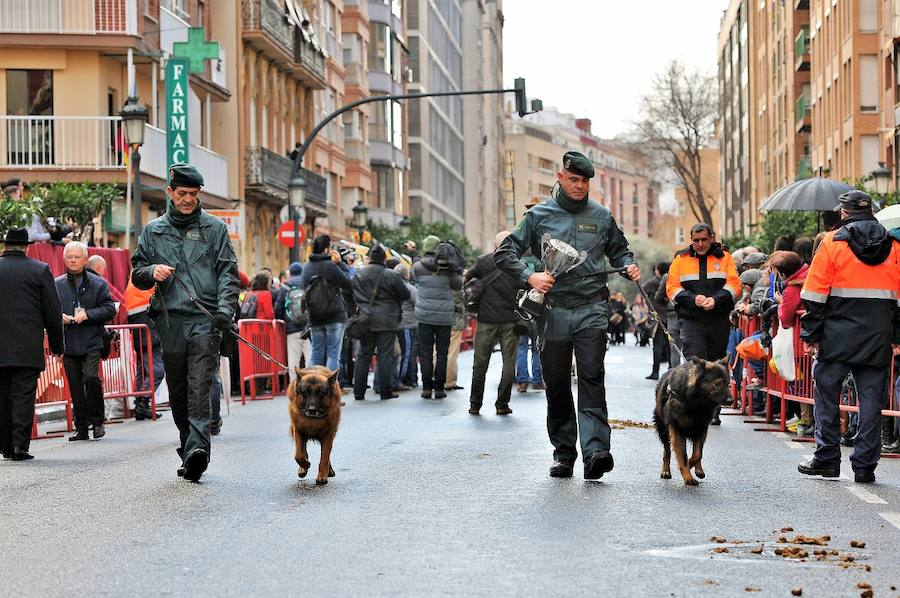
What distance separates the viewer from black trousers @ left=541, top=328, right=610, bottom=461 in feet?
35.8

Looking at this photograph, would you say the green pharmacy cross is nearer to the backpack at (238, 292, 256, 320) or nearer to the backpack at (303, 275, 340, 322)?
the backpack at (238, 292, 256, 320)

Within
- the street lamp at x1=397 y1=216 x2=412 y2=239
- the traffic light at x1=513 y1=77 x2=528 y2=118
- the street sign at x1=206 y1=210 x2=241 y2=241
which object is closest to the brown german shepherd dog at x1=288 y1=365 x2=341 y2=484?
the street sign at x1=206 y1=210 x2=241 y2=241

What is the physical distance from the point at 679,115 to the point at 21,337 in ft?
236

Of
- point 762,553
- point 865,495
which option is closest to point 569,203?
point 865,495

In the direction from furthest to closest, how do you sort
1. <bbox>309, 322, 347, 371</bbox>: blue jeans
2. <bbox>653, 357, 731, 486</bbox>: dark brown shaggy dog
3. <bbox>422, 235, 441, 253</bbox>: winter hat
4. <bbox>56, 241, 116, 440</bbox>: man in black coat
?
<bbox>422, 235, 441, 253</bbox>: winter hat
<bbox>309, 322, 347, 371</bbox>: blue jeans
<bbox>56, 241, 116, 440</bbox>: man in black coat
<bbox>653, 357, 731, 486</bbox>: dark brown shaggy dog

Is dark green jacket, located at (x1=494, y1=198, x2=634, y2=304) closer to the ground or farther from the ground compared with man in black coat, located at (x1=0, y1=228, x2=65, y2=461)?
farther from the ground

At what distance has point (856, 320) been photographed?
37.0 feet

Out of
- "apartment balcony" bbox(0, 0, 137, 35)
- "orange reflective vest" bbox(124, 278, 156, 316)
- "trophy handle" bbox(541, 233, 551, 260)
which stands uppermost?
"apartment balcony" bbox(0, 0, 137, 35)

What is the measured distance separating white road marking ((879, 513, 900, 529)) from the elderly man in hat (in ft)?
13.9

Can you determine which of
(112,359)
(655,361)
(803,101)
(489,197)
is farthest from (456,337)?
(489,197)

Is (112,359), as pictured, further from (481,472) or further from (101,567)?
(101,567)

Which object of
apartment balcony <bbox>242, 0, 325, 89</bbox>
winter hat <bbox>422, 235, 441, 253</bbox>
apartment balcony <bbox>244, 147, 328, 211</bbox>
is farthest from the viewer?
apartment balcony <bbox>242, 0, 325, 89</bbox>

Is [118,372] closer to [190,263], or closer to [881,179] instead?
[190,263]

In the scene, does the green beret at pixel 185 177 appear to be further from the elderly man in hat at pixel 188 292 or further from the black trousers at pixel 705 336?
the black trousers at pixel 705 336
